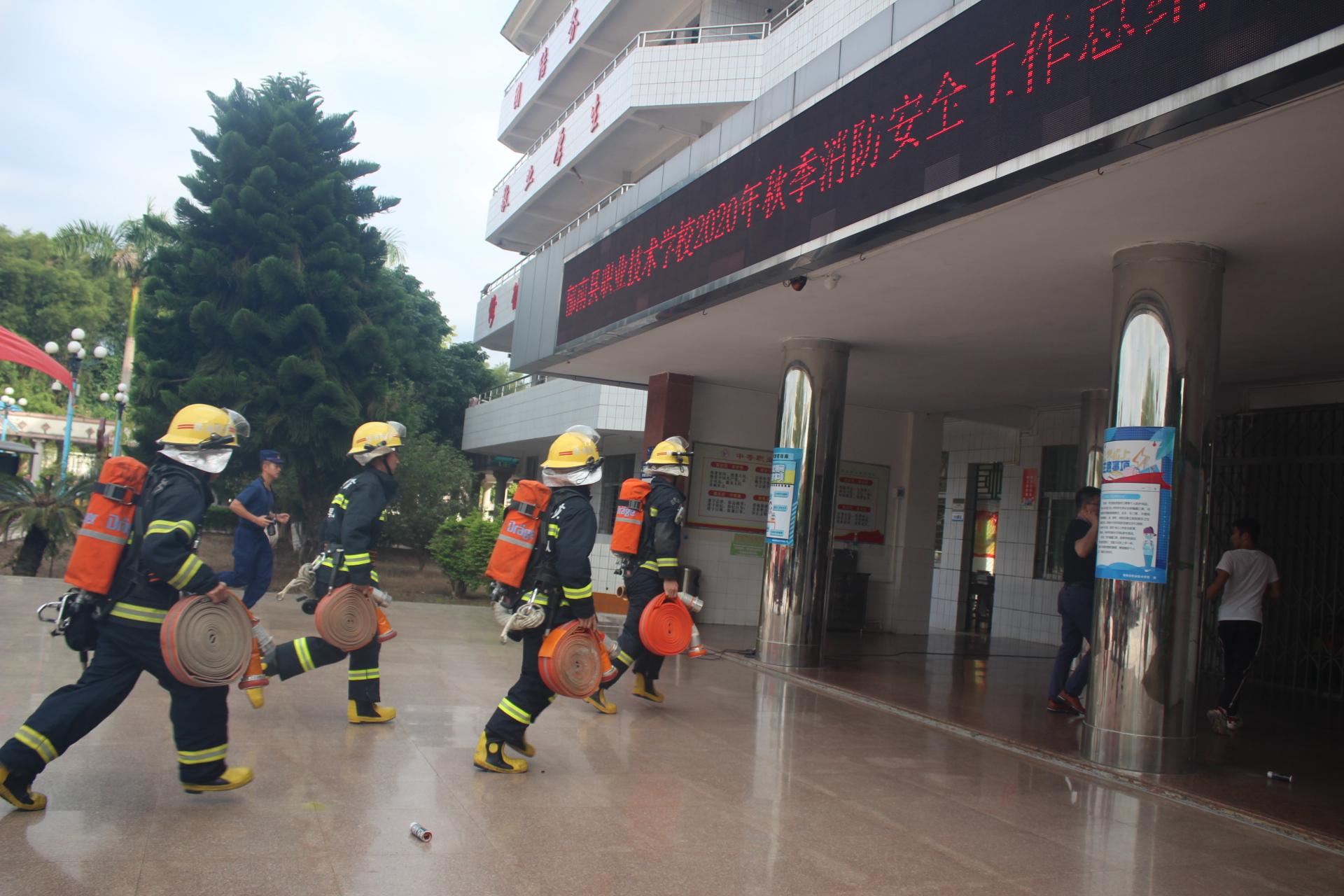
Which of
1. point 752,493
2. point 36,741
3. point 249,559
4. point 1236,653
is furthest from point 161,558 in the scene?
point 752,493

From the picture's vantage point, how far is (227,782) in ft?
12.9

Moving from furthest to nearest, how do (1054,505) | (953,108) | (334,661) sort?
(1054,505), (334,661), (953,108)

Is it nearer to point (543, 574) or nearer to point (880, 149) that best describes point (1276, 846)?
point (543, 574)

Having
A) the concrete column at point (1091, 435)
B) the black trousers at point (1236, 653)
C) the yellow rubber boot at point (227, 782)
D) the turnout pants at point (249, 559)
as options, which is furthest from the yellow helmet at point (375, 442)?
the concrete column at point (1091, 435)

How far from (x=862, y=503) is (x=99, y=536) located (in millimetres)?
10485

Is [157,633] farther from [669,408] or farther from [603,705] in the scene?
[669,408]

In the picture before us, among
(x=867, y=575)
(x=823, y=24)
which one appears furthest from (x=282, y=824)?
(x=823, y=24)

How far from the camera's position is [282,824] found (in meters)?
3.63

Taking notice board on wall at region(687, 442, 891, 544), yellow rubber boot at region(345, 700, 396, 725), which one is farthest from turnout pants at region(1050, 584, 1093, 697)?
yellow rubber boot at region(345, 700, 396, 725)

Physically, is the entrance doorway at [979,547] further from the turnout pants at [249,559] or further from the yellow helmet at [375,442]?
the yellow helmet at [375,442]

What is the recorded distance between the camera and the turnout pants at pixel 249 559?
8.04 metres

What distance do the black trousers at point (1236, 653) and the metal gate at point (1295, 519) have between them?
2.53 meters

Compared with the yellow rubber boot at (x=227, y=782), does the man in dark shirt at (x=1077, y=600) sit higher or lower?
higher

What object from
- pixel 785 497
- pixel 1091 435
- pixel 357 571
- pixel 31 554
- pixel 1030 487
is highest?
pixel 1091 435
